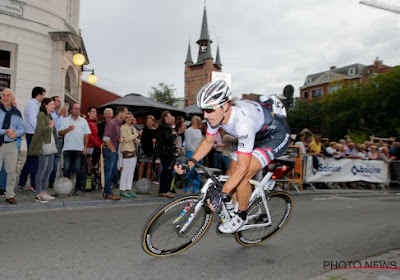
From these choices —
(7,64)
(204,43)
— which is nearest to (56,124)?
(7,64)

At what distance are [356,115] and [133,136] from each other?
4800 cm

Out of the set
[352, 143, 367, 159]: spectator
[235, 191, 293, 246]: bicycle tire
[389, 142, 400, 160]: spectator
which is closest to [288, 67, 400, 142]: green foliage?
[389, 142, 400, 160]: spectator

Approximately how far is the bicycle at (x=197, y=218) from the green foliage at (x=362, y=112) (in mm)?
39328

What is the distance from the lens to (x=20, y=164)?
11.8 meters

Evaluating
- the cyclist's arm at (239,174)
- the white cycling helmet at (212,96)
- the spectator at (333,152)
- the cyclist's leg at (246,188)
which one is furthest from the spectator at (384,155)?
the white cycling helmet at (212,96)

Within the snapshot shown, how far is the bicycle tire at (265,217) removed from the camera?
4.10 metres

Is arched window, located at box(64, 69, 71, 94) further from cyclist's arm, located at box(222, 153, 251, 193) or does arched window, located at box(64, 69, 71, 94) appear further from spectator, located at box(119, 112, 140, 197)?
cyclist's arm, located at box(222, 153, 251, 193)

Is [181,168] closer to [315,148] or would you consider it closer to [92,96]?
[315,148]

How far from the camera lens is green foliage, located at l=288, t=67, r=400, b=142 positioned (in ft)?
138

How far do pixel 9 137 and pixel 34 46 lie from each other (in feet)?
26.6

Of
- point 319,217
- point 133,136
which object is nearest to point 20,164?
point 133,136

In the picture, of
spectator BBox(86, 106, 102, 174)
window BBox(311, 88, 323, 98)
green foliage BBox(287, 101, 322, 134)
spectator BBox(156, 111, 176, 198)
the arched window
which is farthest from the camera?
window BBox(311, 88, 323, 98)

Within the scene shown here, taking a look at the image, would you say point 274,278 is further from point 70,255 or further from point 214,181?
point 70,255

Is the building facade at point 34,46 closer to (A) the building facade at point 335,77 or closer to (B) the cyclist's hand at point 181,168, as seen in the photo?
(B) the cyclist's hand at point 181,168
